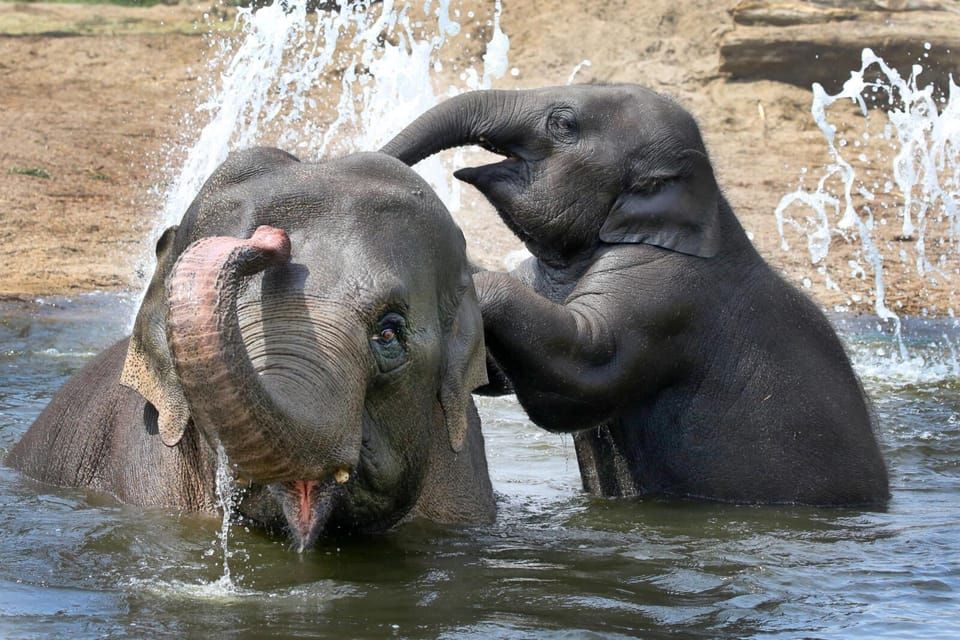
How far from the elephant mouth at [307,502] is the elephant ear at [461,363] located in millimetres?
393

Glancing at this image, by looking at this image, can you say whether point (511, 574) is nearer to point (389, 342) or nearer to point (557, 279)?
point (389, 342)

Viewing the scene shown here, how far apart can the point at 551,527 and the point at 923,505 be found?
5.64 ft

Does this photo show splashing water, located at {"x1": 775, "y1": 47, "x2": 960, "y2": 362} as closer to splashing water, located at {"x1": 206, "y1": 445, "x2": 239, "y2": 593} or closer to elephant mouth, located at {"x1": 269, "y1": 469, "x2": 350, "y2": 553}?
splashing water, located at {"x1": 206, "y1": 445, "x2": 239, "y2": 593}

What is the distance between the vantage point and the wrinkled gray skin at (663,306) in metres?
6.62

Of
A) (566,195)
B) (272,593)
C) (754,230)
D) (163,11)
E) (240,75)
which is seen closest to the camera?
(272,593)

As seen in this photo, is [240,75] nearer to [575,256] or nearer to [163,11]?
[163,11]

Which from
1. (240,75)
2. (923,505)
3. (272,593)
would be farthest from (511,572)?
(240,75)

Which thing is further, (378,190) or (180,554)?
(180,554)

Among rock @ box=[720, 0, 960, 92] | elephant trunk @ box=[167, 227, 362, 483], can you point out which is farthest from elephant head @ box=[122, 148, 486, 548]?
rock @ box=[720, 0, 960, 92]

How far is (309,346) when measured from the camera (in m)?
3.99

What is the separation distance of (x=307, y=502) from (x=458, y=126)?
252 cm

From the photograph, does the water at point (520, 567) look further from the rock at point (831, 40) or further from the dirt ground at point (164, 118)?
the rock at point (831, 40)

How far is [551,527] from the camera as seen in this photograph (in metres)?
5.99

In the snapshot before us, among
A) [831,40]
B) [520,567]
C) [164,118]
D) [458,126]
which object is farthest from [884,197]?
[520,567]
